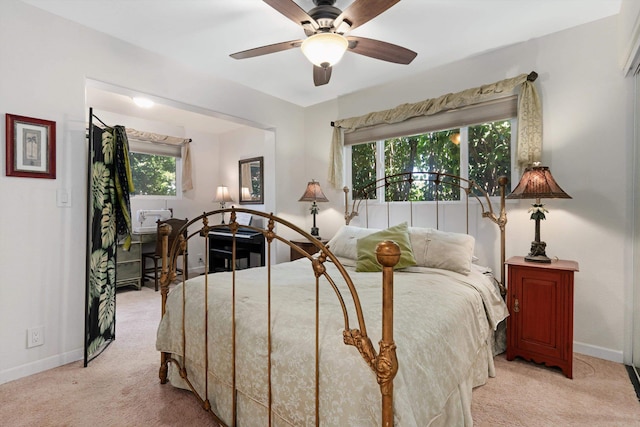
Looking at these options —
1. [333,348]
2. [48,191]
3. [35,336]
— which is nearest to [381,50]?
[333,348]

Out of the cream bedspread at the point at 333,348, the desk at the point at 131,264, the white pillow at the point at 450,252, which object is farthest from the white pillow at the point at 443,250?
the desk at the point at 131,264

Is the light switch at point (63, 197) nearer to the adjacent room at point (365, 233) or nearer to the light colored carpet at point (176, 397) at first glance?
the adjacent room at point (365, 233)

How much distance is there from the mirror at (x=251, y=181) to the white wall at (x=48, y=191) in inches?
104

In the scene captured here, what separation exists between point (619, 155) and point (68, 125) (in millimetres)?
4090

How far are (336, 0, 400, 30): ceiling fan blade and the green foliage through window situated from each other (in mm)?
4202

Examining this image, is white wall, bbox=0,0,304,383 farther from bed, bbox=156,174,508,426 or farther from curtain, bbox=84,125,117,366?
bed, bbox=156,174,508,426

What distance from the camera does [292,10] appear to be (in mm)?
1766

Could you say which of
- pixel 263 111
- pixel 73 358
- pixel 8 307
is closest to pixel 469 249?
pixel 263 111

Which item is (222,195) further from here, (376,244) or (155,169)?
(376,244)

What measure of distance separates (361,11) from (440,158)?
6.10ft

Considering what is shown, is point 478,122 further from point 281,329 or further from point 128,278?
point 128,278

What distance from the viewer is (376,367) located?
0.99 m

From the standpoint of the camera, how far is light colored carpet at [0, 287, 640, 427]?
169 centimetres

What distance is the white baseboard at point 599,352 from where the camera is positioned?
7.61 ft
